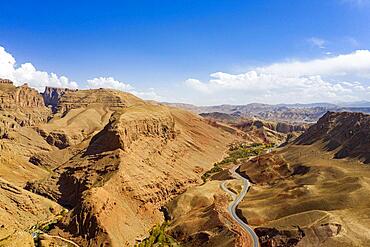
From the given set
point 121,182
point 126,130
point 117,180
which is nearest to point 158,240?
point 121,182

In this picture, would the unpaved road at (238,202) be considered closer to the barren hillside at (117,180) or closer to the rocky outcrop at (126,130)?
the barren hillside at (117,180)

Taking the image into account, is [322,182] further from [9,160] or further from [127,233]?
[9,160]

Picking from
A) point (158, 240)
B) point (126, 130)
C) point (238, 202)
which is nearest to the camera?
point (158, 240)

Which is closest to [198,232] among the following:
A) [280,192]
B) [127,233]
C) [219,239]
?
[219,239]

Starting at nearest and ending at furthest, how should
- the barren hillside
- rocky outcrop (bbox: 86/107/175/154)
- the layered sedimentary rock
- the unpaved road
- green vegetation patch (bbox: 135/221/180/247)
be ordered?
1. the unpaved road
2. green vegetation patch (bbox: 135/221/180/247)
3. the layered sedimentary rock
4. the barren hillside
5. rocky outcrop (bbox: 86/107/175/154)

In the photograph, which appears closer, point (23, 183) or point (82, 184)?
point (82, 184)

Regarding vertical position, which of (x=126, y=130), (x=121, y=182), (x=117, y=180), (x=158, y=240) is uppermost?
(x=126, y=130)

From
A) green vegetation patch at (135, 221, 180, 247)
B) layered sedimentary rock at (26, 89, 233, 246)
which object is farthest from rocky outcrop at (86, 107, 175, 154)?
green vegetation patch at (135, 221, 180, 247)

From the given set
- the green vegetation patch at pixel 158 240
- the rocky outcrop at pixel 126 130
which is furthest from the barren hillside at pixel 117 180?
the green vegetation patch at pixel 158 240

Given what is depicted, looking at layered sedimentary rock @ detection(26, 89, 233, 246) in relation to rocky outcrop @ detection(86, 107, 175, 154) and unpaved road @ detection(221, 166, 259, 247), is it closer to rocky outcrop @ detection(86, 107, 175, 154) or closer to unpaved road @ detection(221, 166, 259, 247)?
rocky outcrop @ detection(86, 107, 175, 154)

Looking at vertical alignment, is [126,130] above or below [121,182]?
above

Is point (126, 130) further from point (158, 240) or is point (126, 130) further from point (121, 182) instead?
point (158, 240)
